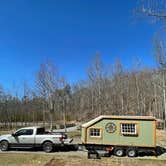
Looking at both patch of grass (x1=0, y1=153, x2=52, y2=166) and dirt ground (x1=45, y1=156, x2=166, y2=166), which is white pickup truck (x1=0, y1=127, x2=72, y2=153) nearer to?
patch of grass (x1=0, y1=153, x2=52, y2=166)

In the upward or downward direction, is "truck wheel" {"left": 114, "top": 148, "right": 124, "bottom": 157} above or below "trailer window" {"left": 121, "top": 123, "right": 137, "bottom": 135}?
below

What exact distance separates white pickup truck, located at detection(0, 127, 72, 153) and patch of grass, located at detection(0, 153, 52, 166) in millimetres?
2359

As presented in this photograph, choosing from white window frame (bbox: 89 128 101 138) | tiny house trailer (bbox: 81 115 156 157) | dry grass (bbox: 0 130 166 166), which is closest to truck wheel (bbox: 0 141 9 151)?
dry grass (bbox: 0 130 166 166)

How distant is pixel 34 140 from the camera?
1984 centimetres

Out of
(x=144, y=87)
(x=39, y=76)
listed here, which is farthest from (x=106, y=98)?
(x=144, y=87)

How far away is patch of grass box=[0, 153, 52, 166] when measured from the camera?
15055 millimetres

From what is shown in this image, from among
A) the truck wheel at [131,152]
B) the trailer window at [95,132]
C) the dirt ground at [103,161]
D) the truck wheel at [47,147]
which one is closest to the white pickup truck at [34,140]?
the truck wheel at [47,147]

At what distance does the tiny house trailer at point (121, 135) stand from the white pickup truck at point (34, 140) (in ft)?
6.49

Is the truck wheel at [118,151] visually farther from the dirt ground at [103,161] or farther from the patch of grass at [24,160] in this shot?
the patch of grass at [24,160]

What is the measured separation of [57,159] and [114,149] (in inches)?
153

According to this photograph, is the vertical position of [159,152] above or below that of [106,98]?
Answer: below

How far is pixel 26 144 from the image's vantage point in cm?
1995

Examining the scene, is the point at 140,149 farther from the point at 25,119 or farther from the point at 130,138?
the point at 25,119

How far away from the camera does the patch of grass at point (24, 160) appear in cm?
1505
